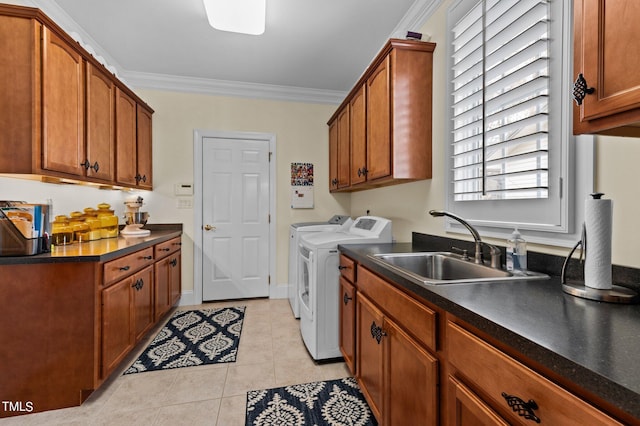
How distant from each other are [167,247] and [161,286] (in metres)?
0.38

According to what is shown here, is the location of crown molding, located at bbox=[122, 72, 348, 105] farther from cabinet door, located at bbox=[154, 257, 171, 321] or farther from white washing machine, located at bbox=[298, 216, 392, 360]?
white washing machine, located at bbox=[298, 216, 392, 360]

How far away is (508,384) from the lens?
67cm

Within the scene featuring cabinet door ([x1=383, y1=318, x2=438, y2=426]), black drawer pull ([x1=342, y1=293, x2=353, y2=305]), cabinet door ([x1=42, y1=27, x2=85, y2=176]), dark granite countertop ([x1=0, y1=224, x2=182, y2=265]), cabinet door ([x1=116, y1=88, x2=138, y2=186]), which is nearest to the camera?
cabinet door ([x1=383, y1=318, x2=438, y2=426])

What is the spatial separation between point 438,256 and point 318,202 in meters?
2.23

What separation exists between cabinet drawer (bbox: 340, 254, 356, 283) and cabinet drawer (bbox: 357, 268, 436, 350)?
0.60 ft

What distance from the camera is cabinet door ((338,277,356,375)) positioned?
182 centimetres

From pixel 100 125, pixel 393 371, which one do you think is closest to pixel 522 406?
pixel 393 371

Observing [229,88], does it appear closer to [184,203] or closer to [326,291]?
[184,203]

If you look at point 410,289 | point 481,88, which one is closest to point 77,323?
point 410,289

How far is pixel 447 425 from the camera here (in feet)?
2.99

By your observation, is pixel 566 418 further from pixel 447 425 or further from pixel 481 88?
pixel 481 88

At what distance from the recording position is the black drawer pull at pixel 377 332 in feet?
4.52

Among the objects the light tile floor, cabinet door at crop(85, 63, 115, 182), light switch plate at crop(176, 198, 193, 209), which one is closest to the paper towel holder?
the light tile floor

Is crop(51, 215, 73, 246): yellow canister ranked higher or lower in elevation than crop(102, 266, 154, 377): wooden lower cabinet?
higher
